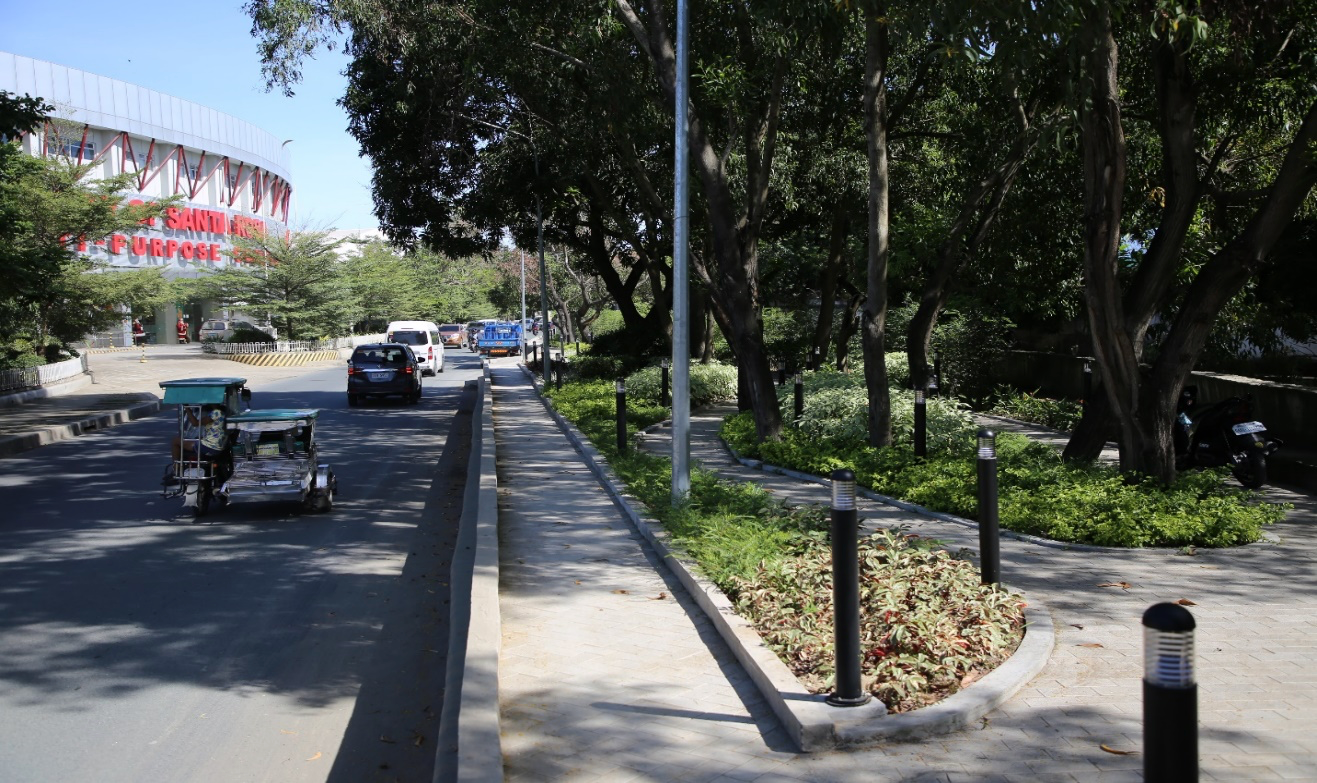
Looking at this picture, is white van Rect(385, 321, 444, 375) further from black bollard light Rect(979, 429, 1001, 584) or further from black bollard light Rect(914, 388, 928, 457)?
black bollard light Rect(979, 429, 1001, 584)

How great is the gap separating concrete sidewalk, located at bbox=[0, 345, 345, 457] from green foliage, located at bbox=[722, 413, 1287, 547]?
568 inches

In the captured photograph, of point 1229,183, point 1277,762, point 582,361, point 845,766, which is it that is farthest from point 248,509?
point 582,361

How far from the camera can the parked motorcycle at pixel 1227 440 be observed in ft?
37.2

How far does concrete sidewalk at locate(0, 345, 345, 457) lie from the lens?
20094 mm

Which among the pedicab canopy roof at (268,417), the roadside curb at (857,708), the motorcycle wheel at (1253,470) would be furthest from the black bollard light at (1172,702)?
the pedicab canopy roof at (268,417)

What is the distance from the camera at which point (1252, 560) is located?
8.20m

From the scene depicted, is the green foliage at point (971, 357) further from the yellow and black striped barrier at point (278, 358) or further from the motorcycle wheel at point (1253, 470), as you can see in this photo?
the yellow and black striped barrier at point (278, 358)

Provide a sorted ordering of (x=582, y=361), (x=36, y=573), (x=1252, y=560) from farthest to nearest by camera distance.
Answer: (x=582, y=361) → (x=36, y=573) → (x=1252, y=560)

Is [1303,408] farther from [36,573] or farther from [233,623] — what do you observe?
[36,573]

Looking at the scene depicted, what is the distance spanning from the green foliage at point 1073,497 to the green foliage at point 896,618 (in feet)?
6.77

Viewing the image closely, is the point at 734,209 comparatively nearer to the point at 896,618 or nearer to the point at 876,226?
the point at 876,226

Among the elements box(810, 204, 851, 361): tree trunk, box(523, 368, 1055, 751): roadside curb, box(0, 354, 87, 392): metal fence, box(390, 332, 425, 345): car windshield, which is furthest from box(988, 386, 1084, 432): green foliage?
box(0, 354, 87, 392): metal fence

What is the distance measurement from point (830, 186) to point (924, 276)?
247 inches

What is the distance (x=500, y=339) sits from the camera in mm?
59094
